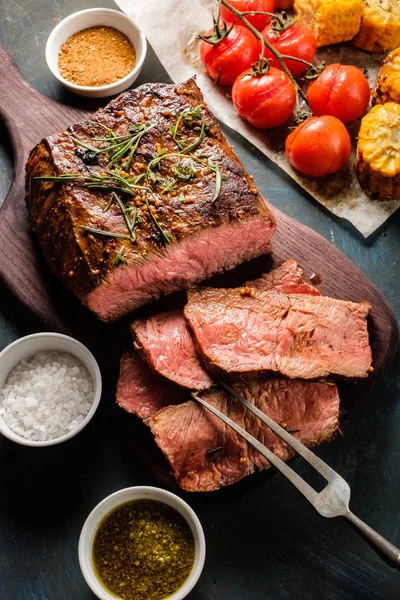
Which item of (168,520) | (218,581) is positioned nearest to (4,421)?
(168,520)

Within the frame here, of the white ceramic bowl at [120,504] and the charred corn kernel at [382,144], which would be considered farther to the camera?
the charred corn kernel at [382,144]

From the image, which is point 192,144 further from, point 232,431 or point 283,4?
point 283,4

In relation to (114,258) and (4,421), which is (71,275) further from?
(4,421)

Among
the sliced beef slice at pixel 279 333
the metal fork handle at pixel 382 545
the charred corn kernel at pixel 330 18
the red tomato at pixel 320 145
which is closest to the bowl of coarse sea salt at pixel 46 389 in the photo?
the sliced beef slice at pixel 279 333

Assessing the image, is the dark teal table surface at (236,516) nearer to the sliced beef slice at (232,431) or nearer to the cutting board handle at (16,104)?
the sliced beef slice at (232,431)

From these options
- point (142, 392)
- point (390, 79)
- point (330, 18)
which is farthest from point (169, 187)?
point (330, 18)
